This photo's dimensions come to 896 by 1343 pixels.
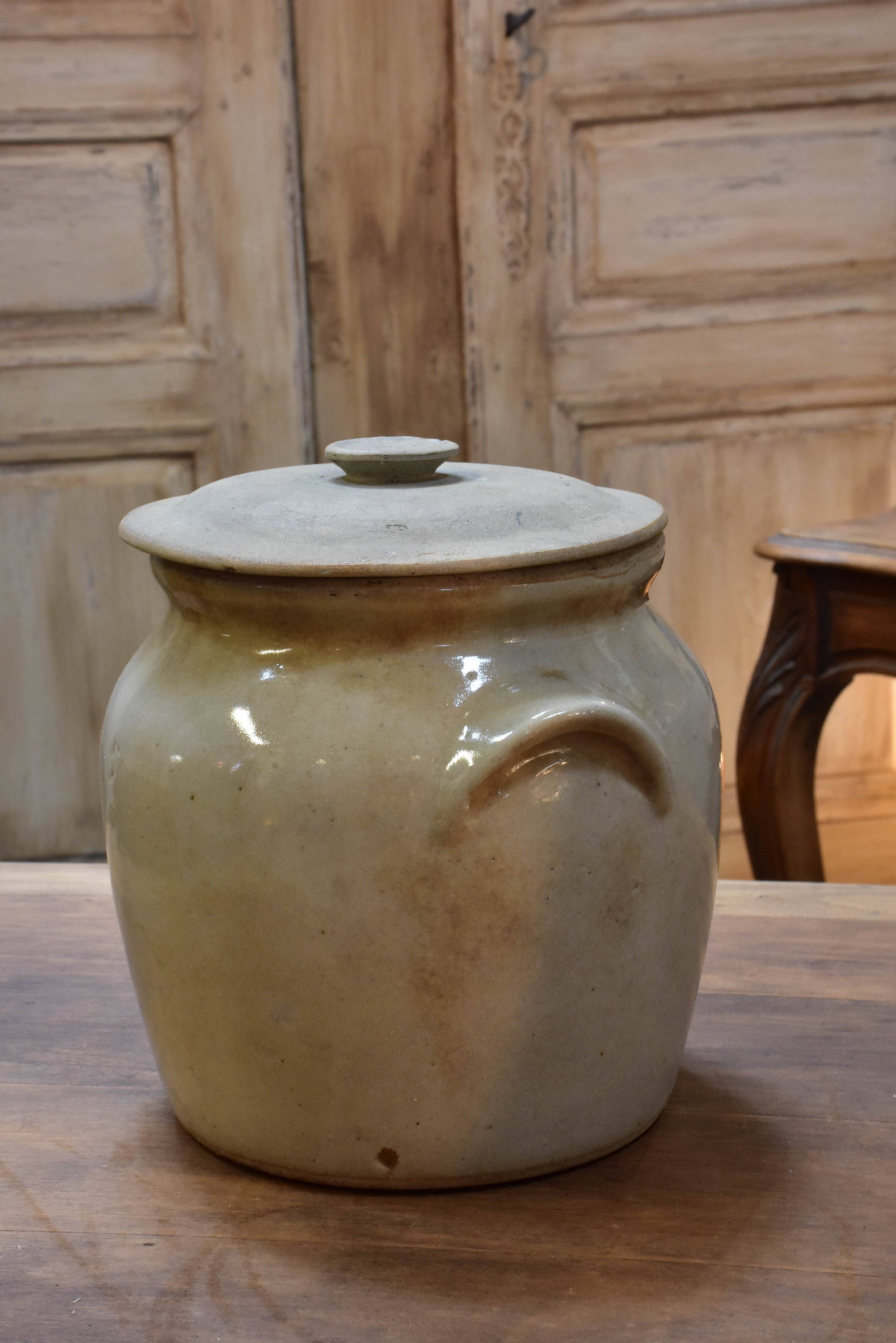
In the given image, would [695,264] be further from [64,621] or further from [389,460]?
[389,460]

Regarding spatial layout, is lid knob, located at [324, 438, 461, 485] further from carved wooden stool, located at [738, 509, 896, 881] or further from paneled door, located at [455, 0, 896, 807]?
paneled door, located at [455, 0, 896, 807]

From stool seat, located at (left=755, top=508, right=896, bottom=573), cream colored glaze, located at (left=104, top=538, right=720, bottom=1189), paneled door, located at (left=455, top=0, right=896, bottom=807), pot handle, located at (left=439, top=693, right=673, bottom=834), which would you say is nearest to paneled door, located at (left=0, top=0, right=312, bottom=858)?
paneled door, located at (left=455, top=0, right=896, bottom=807)

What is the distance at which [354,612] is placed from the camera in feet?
2.27

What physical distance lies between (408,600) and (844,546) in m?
1.07

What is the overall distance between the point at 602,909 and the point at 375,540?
22 centimetres

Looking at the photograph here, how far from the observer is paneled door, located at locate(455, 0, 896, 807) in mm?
2176

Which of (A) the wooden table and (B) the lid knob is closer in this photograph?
(A) the wooden table

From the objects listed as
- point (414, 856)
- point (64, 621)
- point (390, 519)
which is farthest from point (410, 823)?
point (64, 621)

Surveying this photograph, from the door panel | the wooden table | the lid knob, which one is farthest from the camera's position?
the door panel

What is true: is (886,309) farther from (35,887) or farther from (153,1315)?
(153,1315)

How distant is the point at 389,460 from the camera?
77 cm

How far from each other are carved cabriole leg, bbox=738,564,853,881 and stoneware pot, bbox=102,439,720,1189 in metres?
0.99

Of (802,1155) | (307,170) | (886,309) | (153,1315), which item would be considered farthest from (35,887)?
(886,309)

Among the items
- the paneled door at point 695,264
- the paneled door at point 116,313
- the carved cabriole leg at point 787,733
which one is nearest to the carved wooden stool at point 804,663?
the carved cabriole leg at point 787,733
